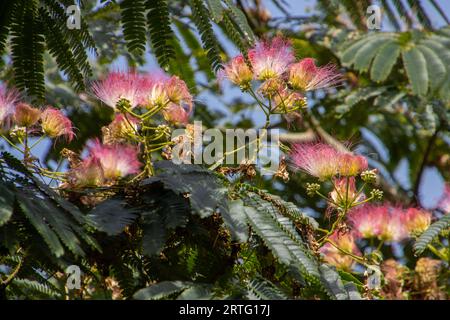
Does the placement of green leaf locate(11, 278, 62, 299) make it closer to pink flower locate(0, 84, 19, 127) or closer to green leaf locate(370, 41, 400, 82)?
pink flower locate(0, 84, 19, 127)

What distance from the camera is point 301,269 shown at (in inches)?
109

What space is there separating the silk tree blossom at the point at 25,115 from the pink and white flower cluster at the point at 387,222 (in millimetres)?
1682

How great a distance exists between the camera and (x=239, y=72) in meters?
3.28

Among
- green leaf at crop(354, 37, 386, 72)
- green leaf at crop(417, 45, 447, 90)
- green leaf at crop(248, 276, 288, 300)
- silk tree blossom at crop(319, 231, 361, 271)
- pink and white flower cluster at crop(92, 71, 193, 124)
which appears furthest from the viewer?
green leaf at crop(354, 37, 386, 72)

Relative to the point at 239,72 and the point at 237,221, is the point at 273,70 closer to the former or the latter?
the point at 239,72

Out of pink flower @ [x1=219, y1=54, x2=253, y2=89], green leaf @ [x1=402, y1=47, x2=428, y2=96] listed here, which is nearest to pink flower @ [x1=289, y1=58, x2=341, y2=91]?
pink flower @ [x1=219, y1=54, x2=253, y2=89]

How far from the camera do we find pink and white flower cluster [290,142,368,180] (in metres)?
3.18

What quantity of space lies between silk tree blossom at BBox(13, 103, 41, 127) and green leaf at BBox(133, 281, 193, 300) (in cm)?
82

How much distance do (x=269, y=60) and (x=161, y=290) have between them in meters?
1.04

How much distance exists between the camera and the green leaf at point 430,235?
11.1 feet

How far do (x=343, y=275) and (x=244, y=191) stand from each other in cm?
51

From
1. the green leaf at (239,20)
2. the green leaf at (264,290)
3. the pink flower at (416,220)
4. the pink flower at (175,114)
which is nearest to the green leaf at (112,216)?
the green leaf at (264,290)

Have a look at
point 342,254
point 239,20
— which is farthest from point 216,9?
point 342,254

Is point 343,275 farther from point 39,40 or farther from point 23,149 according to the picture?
point 39,40
